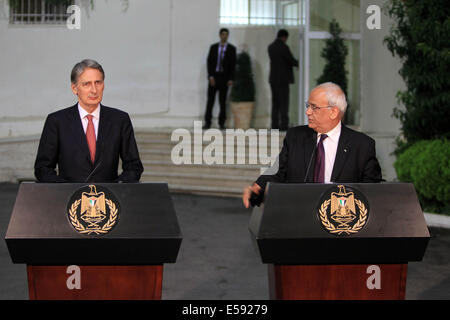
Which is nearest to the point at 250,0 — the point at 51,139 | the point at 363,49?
the point at 363,49

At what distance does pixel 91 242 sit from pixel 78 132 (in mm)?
933

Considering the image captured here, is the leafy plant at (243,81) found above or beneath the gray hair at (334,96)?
above

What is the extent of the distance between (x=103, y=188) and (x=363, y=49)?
10.5m

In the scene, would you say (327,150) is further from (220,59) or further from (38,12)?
(38,12)

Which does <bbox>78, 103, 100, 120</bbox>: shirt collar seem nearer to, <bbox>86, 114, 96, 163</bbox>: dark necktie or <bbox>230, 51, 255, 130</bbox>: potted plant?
<bbox>86, 114, 96, 163</bbox>: dark necktie

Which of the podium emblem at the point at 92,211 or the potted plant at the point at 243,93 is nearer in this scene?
the podium emblem at the point at 92,211

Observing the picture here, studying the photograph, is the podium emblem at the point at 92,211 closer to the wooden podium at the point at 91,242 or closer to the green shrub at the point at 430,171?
the wooden podium at the point at 91,242

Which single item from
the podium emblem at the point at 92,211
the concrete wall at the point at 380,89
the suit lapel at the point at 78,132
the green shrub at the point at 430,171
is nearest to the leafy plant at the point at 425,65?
the green shrub at the point at 430,171

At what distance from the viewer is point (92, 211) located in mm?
3252

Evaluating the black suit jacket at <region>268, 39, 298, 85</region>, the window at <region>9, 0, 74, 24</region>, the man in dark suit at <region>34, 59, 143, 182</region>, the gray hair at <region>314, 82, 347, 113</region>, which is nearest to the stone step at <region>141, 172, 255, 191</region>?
the black suit jacket at <region>268, 39, 298, 85</region>

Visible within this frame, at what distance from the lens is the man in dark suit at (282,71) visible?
13.2 m

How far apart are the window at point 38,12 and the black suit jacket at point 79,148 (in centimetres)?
1088
